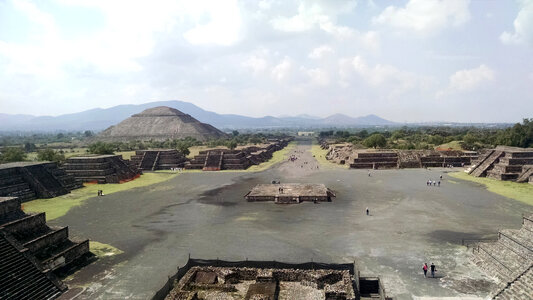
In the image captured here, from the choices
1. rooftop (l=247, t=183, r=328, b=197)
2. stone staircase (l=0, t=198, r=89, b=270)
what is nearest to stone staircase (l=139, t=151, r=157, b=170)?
rooftop (l=247, t=183, r=328, b=197)

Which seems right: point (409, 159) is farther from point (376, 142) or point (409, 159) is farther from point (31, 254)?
point (31, 254)

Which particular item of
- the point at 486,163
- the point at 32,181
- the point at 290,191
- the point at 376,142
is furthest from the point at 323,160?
the point at 32,181

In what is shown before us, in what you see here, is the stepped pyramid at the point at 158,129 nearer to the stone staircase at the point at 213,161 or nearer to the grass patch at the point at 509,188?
the stone staircase at the point at 213,161

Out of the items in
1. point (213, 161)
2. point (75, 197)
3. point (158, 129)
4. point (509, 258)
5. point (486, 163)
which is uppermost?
point (158, 129)

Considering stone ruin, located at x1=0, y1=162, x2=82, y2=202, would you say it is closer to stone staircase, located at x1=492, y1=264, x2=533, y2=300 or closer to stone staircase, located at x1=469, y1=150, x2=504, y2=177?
stone staircase, located at x1=492, y1=264, x2=533, y2=300

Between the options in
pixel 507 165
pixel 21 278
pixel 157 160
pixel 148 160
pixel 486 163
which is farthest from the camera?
pixel 148 160

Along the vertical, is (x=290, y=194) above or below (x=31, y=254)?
below

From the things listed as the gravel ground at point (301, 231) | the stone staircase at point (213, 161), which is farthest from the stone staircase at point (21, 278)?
the stone staircase at point (213, 161)
